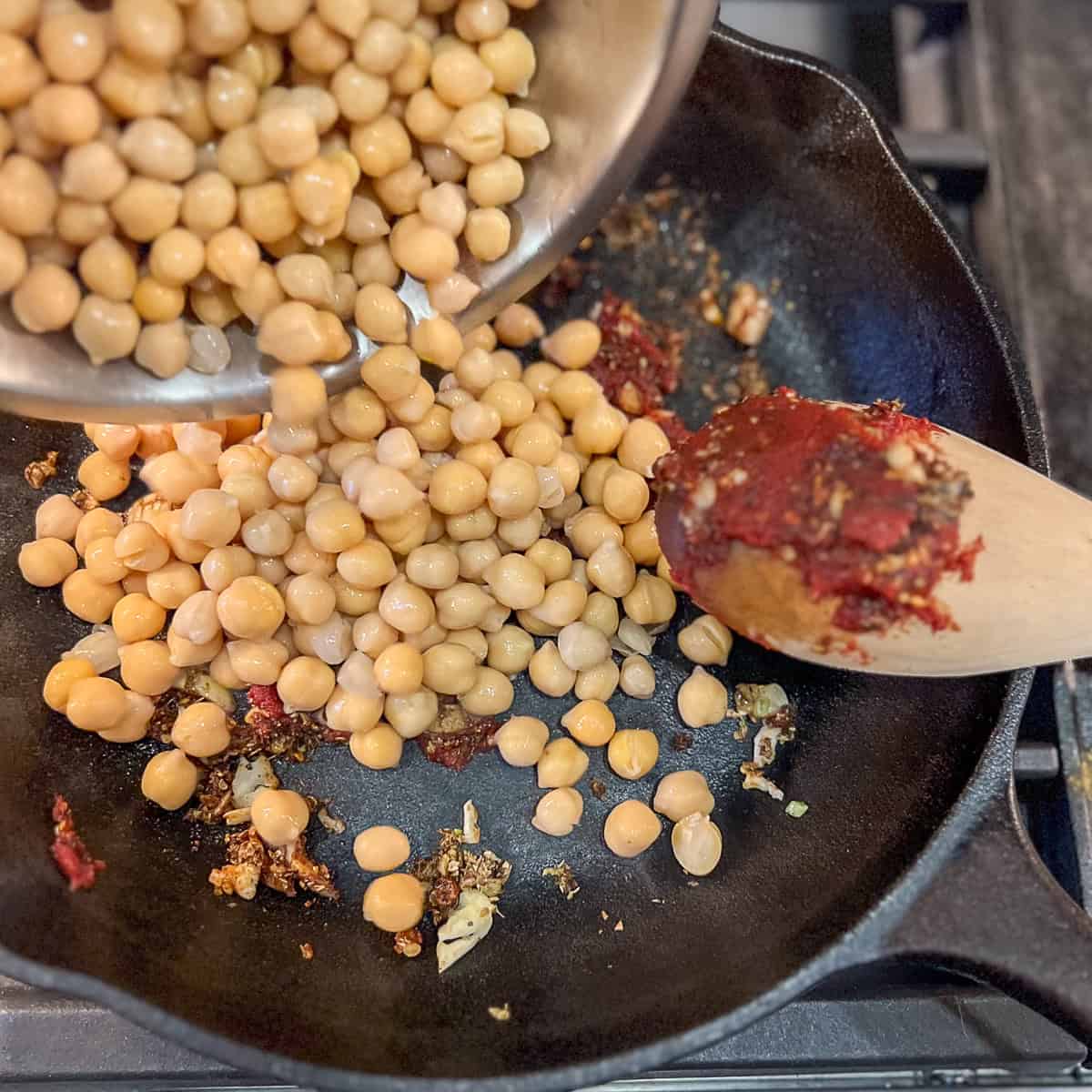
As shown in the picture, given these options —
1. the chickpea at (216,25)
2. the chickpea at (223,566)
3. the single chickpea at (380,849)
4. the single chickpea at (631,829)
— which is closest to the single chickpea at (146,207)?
the chickpea at (216,25)

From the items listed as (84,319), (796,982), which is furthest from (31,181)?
(796,982)

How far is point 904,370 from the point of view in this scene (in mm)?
1365

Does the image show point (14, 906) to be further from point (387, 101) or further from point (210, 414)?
point (387, 101)

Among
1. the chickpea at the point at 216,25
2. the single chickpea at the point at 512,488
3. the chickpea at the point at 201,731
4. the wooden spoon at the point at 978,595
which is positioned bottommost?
the chickpea at the point at 201,731

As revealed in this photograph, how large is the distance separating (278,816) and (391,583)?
30 centimetres

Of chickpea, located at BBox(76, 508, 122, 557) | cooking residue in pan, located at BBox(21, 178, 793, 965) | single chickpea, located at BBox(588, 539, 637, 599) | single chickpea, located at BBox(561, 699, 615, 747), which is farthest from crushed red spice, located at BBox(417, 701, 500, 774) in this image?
chickpea, located at BBox(76, 508, 122, 557)

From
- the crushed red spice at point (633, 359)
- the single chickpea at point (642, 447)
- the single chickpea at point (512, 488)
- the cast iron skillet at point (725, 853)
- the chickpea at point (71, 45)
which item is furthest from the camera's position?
the crushed red spice at point (633, 359)

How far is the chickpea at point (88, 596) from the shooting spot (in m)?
1.20

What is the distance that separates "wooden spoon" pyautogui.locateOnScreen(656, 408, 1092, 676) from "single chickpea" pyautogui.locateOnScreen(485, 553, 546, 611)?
0.24m

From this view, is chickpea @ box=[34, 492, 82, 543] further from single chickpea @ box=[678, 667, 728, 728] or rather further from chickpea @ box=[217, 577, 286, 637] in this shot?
single chickpea @ box=[678, 667, 728, 728]

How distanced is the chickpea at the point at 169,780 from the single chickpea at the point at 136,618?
0.15 meters

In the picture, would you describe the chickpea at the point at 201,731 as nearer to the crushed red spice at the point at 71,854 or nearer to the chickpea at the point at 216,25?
the crushed red spice at the point at 71,854

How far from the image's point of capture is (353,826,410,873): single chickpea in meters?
1.17

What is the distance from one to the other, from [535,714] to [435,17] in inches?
32.5
